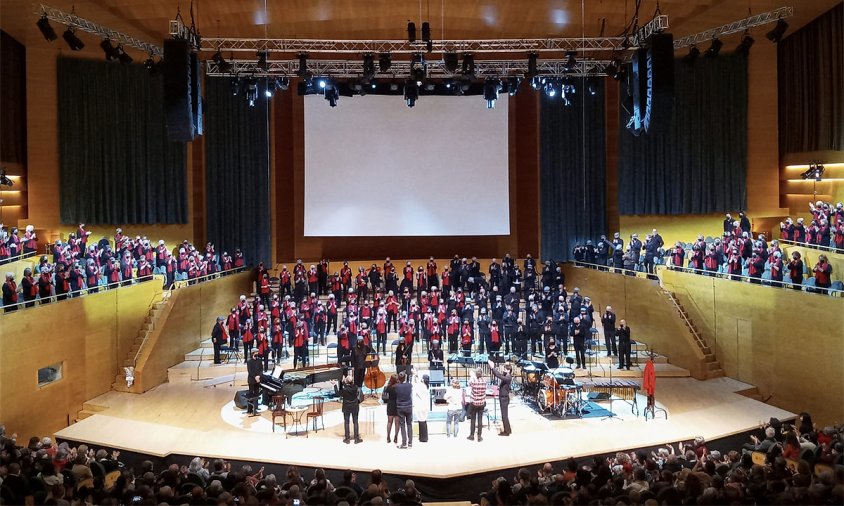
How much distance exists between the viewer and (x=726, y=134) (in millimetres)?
21234

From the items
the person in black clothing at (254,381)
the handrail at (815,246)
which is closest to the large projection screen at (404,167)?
the handrail at (815,246)

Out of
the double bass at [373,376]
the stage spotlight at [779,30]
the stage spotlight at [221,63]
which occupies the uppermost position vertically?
the stage spotlight at [779,30]

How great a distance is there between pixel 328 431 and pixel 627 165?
1352 centimetres

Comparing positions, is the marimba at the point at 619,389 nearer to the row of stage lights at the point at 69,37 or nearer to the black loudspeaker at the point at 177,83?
the black loudspeaker at the point at 177,83

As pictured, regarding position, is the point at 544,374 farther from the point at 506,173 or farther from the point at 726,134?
the point at 726,134

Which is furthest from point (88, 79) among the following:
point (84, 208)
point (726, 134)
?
point (726, 134)

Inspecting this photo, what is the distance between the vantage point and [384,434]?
11398 mm

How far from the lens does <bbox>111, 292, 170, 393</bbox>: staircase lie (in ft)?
47.3

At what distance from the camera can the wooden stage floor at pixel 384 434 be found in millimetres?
10094

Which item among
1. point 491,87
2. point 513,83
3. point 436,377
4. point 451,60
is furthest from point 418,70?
point 436,377

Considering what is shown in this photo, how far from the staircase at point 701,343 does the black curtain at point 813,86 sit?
6.17 m

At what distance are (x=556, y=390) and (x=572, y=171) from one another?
37.9ft

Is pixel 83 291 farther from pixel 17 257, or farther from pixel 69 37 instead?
pixel 69 37

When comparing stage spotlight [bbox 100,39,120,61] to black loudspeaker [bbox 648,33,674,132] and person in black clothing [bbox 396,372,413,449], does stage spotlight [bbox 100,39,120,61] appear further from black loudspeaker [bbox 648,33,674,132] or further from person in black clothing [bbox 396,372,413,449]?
black loudspeaker [bbox 648,33,674,132]
